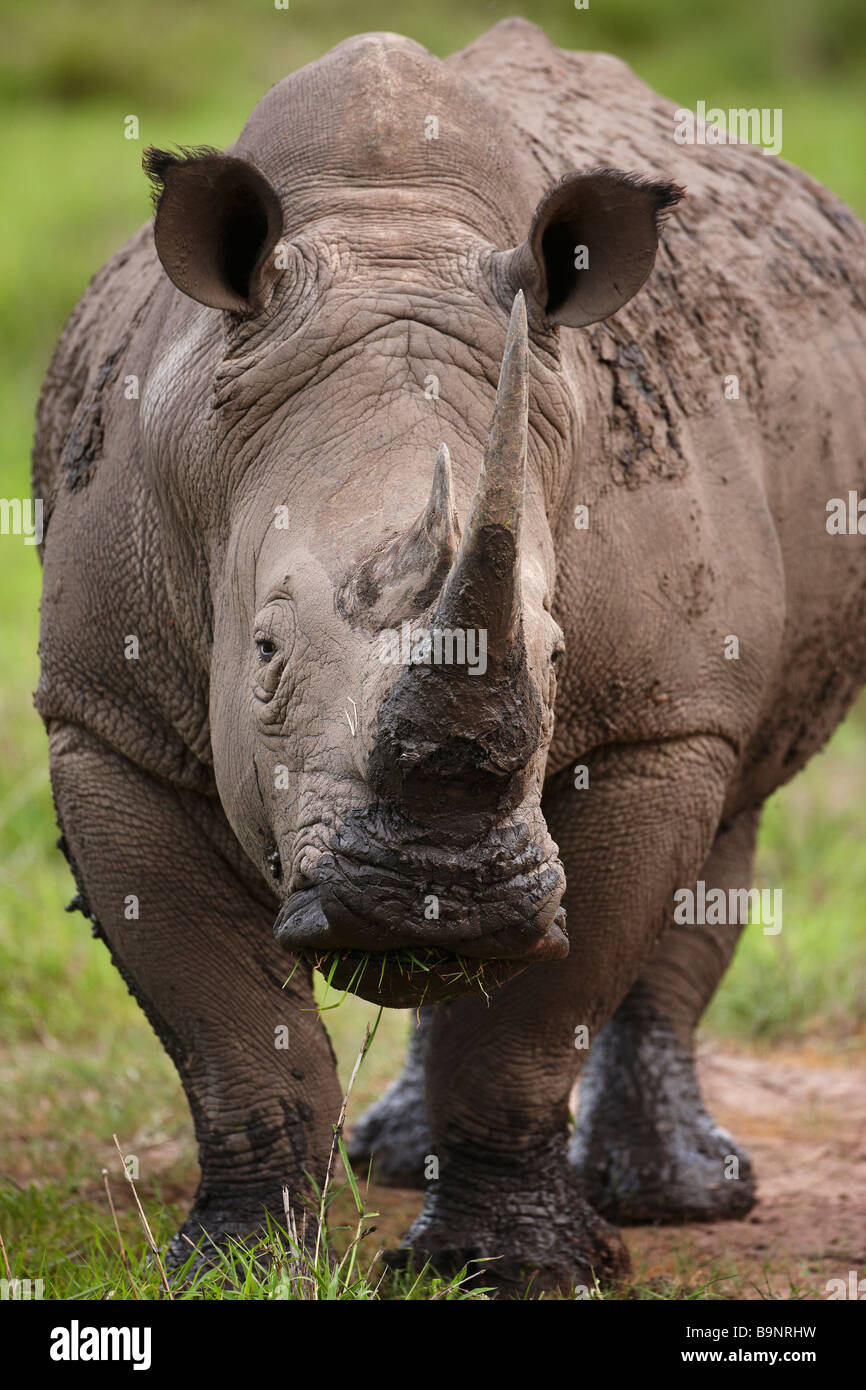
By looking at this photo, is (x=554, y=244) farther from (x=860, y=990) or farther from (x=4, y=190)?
(x=4, y=190)

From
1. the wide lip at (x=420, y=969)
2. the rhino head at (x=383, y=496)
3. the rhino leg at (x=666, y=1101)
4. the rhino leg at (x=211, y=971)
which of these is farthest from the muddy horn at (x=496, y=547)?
the rhino leg at (x=666, y=1101)

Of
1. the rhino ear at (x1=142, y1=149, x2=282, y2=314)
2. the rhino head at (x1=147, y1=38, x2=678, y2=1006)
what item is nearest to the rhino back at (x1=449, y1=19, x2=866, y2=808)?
the rhino head at (x1=147, y1=38, x2=678, y2=1006)

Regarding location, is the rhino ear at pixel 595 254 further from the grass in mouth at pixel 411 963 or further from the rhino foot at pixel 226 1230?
the rhino foot at pixel 226 1230

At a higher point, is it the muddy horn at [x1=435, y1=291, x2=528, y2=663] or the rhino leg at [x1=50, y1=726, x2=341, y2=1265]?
the muddy horn at [x1=435, y1=291, x2=528, y2=663]

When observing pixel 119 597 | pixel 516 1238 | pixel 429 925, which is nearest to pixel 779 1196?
pixel 516 1238

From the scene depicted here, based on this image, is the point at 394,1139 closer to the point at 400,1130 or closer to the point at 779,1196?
the point at 400,1130

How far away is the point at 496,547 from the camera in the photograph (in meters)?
3.16

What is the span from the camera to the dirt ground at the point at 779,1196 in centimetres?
509

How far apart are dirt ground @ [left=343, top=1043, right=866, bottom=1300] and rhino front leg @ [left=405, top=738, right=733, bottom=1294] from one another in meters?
0.35

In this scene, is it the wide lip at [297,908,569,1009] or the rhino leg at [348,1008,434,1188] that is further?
the rhino leg at [348,1008,434,1188]

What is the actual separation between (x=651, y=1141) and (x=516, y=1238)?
3.74ft

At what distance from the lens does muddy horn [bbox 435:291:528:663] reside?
3160 mm

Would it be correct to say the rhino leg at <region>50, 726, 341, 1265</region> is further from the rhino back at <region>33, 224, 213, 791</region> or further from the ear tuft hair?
the ear tuft hair
